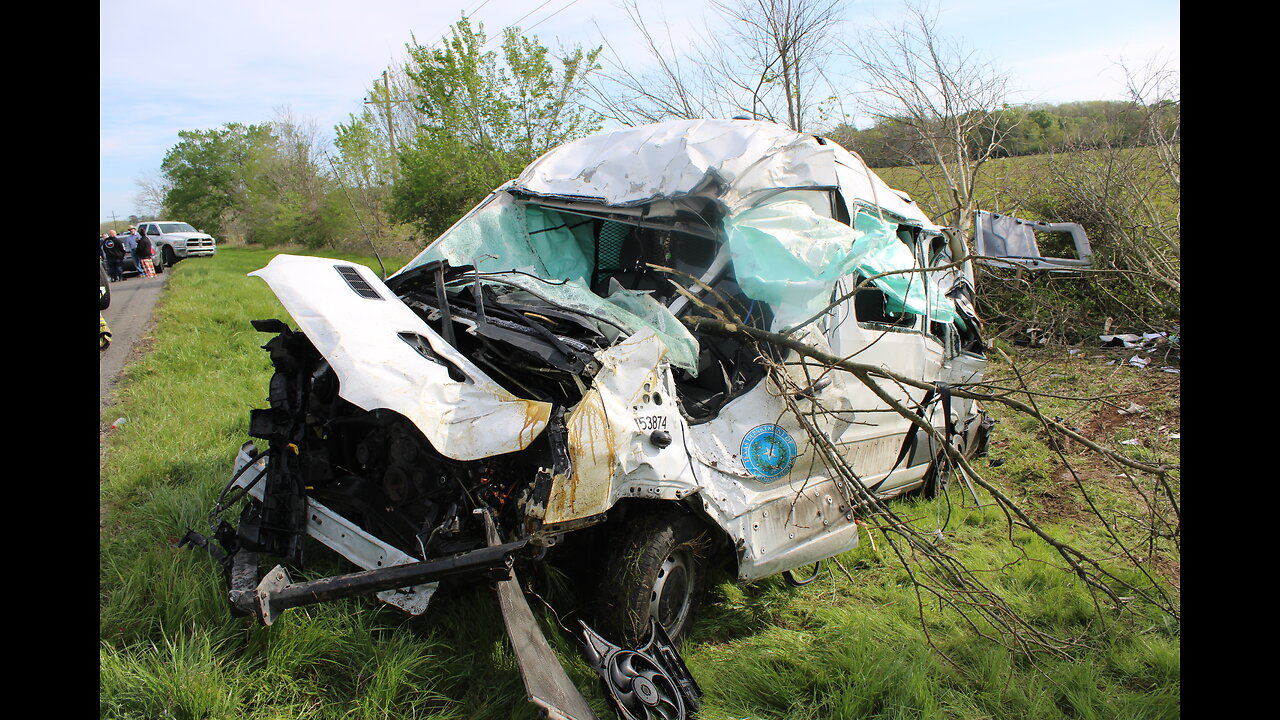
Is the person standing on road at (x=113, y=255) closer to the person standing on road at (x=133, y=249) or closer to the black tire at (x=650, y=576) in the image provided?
the person standing on road at (x=133, y=249)

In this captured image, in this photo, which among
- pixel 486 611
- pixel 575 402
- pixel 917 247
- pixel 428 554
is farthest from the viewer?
pixel 917 247

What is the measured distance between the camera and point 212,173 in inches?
2010

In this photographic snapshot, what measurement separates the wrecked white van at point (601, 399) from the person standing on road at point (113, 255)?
19.7 metres

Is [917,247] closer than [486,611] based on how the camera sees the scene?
No

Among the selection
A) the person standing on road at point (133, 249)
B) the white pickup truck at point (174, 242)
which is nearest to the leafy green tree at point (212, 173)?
the white pickup truck at point (174, 242)

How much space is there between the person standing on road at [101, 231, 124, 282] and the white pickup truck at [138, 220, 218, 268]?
4926 mm

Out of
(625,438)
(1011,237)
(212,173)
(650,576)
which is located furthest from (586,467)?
(212,173)

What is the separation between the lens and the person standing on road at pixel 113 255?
19031 millimetres

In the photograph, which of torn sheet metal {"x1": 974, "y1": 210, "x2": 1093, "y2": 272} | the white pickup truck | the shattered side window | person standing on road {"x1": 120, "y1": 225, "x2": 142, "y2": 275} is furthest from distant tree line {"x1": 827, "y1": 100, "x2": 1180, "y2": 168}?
the white pickup truck

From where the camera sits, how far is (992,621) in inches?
127

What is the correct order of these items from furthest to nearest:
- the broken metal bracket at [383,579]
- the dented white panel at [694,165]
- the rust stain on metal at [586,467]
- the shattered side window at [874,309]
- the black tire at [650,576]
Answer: the shattered side window at [874,309]
the dented white panel at [694,165]
the black tire at [650,576]
the rust stain on metal at [586,467]
the broken metal bracket at [383,579]
